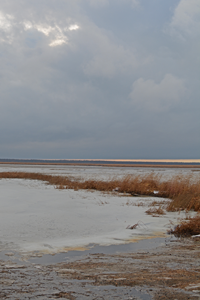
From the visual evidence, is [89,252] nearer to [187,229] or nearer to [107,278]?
[107,278]

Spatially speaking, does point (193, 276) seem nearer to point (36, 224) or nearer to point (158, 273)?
point (158, 273)

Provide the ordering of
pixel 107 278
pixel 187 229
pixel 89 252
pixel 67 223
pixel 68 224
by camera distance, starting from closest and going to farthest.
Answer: pixel 107 278 < pixel 89 252 < pixel 187 229 < pixel 68 224 < pixel 67 223

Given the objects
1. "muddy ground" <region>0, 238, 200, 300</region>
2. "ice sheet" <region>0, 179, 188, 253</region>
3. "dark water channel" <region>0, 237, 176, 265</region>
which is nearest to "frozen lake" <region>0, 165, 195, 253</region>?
"ice sheet" <region>0, 179, 188, 253</region>

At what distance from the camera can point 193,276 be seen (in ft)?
11.3

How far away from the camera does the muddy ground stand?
9.61 feet

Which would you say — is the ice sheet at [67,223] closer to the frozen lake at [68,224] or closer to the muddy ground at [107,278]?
the frozen lake at [68,224]

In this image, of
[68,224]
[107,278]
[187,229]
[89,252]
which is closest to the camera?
[107,278]

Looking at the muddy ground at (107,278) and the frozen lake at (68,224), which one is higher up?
the muddy ground at (107,278)

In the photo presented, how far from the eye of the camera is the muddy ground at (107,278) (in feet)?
9.61

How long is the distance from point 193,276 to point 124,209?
6.35 m

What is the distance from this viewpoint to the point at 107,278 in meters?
3.41

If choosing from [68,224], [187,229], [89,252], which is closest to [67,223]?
[68,224]

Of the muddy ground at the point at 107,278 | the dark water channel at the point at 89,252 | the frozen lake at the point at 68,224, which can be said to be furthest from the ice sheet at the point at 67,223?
the muddy ground at the point at 107,278

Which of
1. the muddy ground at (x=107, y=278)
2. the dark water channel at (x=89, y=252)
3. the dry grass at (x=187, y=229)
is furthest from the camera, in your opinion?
the dry grass at (x=187, y=229)
